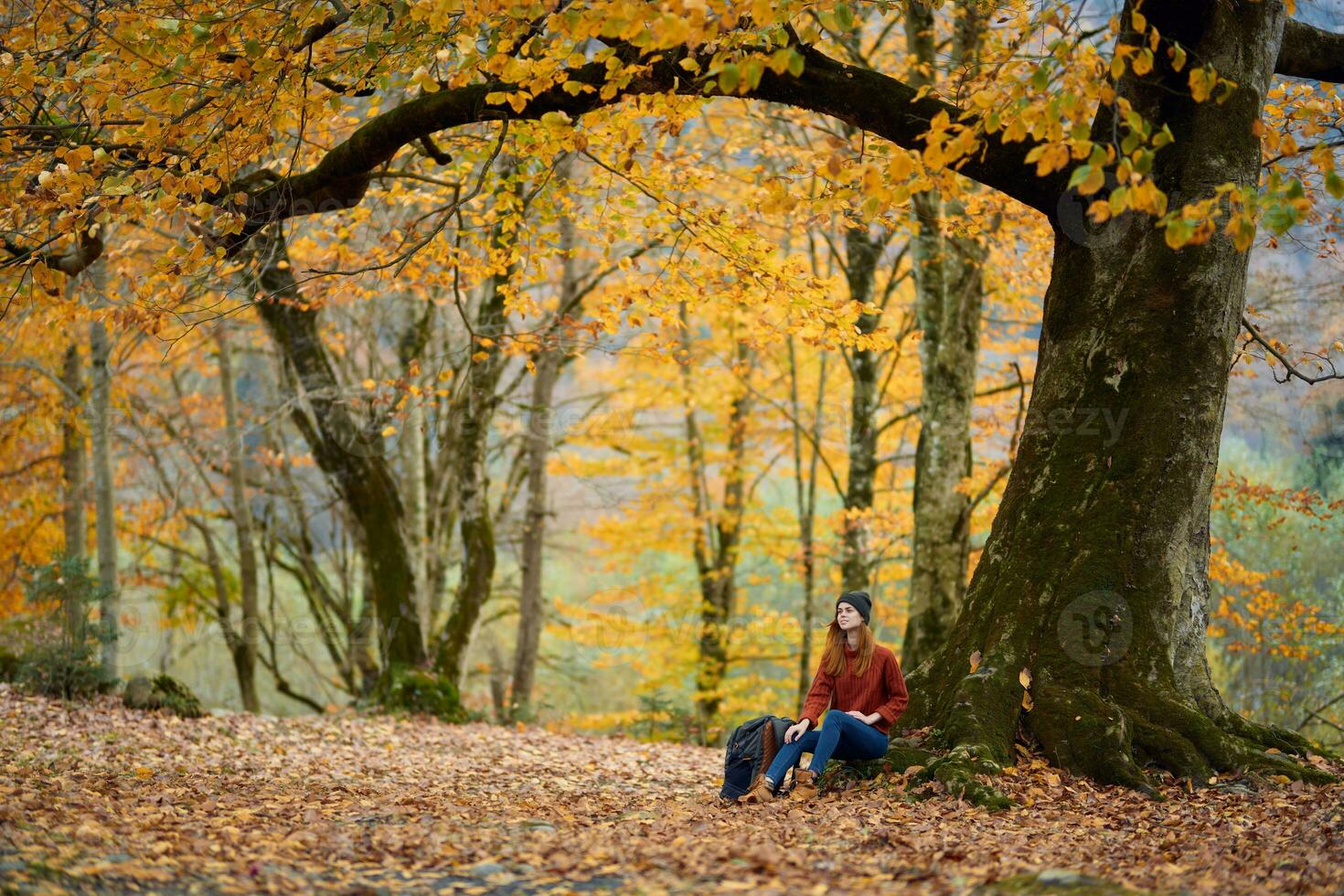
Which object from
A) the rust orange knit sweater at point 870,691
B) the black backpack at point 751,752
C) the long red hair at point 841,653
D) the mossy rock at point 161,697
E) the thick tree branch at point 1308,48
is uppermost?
the thick tree branch at point 1308,48

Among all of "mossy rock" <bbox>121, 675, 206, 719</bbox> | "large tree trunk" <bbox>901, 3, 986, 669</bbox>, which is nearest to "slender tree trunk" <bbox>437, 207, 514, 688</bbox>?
"mossy rock" <bbox>121, 675, 206, 719</bbox>

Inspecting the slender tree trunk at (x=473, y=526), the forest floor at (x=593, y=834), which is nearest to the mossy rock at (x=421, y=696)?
the slender tree trunk at (x=473, y=526)

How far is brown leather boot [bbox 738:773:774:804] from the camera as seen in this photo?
592cm

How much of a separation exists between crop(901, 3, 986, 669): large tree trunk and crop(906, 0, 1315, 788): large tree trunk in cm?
382

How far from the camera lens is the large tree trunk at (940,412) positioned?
1023cm

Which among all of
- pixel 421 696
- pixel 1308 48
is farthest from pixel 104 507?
pixel 1308 48

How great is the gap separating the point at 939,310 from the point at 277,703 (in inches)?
793

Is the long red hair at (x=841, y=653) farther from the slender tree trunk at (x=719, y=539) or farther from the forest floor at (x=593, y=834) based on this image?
the slender tree trunk at (x=719, y=539)

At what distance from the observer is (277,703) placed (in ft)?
81.5

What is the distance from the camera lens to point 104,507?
1142 centimetres

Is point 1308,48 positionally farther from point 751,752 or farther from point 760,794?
point 760,794

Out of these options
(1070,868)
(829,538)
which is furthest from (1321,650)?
(1070,868)

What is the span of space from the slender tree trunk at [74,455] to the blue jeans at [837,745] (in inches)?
416

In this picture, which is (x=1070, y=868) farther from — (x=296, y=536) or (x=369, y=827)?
(x=296, y=536)
